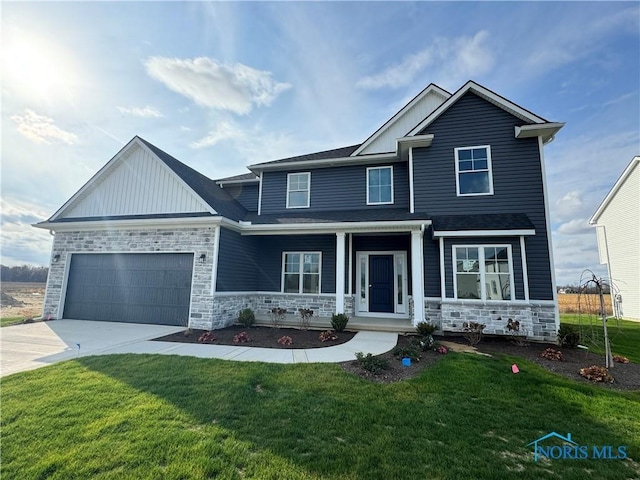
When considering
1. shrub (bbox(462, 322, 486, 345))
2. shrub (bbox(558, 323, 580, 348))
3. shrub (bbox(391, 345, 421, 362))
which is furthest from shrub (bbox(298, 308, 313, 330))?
shrub (bbox(558, 323, 580, 348))

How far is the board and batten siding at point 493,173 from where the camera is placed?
8.38 meters

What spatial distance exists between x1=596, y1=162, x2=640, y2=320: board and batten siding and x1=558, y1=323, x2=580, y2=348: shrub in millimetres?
10754

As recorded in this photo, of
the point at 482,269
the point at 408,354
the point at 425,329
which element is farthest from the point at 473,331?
the point at 408,354

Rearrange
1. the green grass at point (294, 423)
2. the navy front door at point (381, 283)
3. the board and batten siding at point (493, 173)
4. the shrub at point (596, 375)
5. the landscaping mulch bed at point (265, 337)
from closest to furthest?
1. the green grass at point (294, 423)
2. the shrub at point (596, 375)
3. the landscaping mulch bed at point (265, 337)
4. the board and batten siding at point (493, 173)
5. the navy front door at point (381, 283)

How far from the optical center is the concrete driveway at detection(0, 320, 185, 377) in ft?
18.5

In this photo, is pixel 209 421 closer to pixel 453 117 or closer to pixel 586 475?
pixel 586 475

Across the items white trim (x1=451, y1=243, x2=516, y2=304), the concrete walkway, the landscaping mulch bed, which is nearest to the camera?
the concrete walkway

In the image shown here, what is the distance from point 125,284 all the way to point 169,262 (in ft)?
6.11

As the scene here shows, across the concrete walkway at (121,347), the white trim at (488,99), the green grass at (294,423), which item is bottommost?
the green grass at (294,423)

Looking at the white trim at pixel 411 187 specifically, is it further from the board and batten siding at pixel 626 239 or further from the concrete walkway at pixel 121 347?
the board and batten siding at pixel 626 239

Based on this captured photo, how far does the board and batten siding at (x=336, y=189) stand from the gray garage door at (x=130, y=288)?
165 inches

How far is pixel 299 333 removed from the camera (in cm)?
849

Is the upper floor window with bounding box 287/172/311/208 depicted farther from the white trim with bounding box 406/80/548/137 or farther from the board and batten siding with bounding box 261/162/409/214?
the white trim with bounding box 406/80/548/137

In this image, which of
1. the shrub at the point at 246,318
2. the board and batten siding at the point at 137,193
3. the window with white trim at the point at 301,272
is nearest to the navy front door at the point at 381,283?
the window with white trim at the point at 301,272
